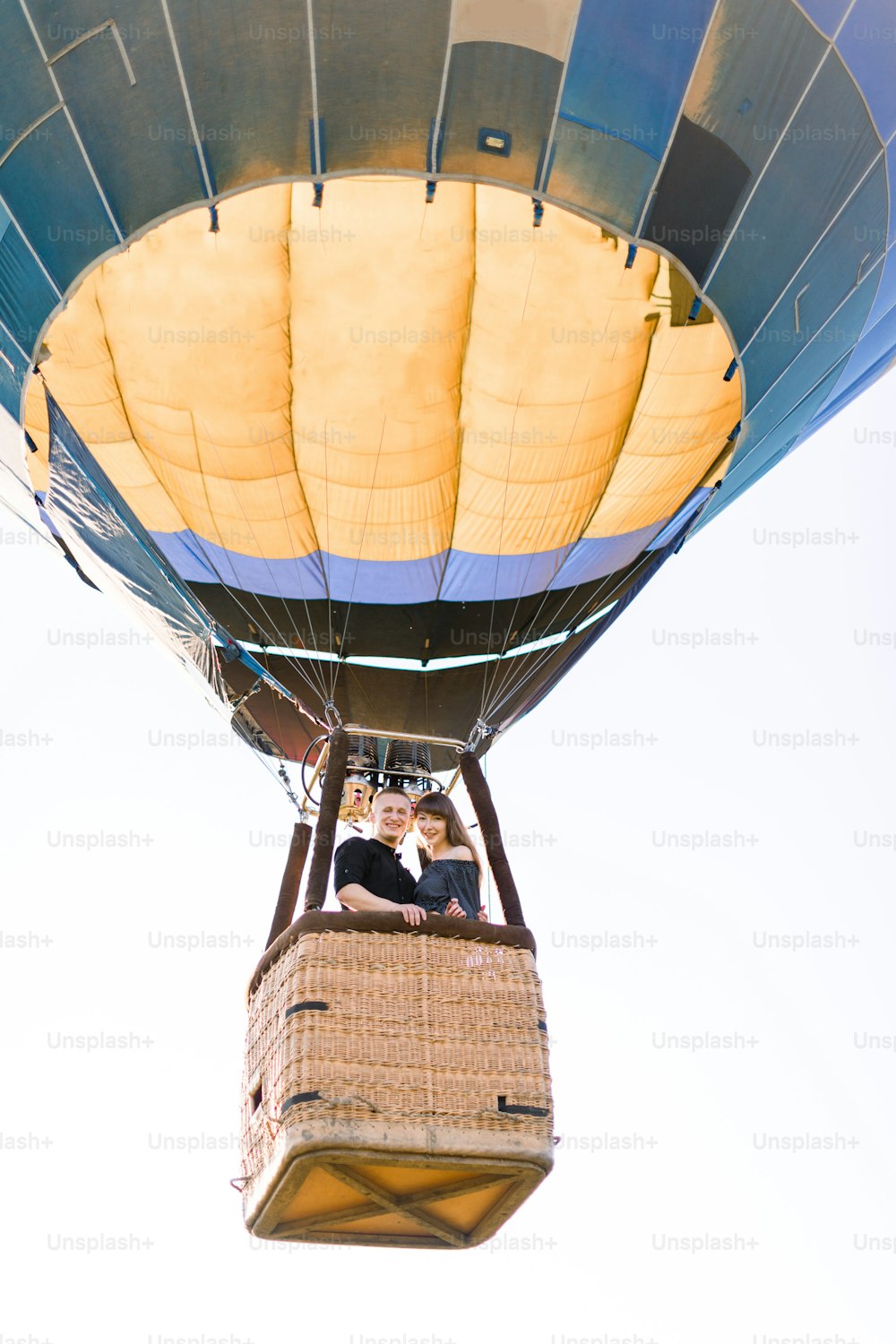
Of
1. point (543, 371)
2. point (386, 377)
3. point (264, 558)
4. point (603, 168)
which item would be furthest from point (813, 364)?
point (264, 558)

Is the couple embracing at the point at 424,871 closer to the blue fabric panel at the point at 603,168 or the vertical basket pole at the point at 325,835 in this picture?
the vertical basket pole at the point at 325,835

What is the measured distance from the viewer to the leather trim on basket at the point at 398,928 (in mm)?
3994

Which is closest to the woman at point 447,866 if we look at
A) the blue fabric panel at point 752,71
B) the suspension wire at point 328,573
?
the suspension wire at point 328,573

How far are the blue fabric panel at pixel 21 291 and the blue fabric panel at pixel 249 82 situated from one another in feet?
1.96

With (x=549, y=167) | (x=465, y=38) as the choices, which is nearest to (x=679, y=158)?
(x=549, y=167)

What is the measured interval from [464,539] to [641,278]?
1091mm

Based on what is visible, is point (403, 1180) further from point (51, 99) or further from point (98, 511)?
point (51, 99)

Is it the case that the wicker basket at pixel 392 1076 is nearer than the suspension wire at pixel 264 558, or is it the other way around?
the wicker basket at pixel 392 1076

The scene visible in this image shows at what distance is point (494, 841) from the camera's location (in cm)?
427

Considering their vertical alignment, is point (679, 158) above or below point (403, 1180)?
above

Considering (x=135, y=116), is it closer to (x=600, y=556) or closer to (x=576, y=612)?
(x=600, y=556)

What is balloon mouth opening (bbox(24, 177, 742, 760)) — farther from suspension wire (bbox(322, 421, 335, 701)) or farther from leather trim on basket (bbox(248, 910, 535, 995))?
leather trim on basket (bbox(248, 910, 535, 995))

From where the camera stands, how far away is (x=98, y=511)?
5188mm

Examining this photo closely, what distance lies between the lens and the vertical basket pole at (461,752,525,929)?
4188 millimetres
